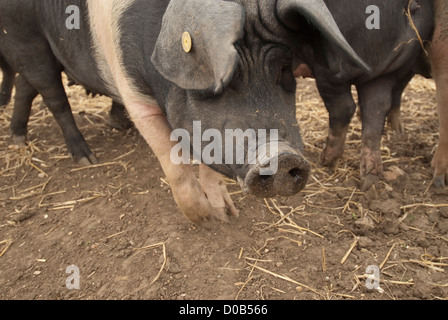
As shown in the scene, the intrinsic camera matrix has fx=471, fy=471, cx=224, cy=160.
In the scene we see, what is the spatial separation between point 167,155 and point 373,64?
149 centimetres

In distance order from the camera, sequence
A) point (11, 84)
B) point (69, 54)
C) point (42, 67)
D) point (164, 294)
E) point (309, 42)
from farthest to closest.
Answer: point (11, 84) → point (42, 67) → point (69, 54) → point (164, 294) → point (309, 42)

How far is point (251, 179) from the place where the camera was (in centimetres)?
198

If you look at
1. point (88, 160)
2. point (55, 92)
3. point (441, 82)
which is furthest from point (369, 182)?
point (55, 92)

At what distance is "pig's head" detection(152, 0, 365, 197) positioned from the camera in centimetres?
192

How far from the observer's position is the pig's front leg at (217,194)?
10.1ft

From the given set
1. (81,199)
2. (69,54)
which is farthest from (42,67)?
(81,199)

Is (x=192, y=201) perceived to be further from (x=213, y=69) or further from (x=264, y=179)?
(x=213, y=69)

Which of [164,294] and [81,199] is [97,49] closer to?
[81,199]

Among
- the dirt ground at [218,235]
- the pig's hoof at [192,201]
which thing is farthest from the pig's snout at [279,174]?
the pig's hoof at [192,201]

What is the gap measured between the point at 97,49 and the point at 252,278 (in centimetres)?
178

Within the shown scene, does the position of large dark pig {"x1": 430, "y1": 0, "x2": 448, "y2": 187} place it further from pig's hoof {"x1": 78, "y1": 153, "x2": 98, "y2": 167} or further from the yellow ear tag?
pig's hoof {"x1": 78, "y1": 153, "x2": 98, "y2": 167}

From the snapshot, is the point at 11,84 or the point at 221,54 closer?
the point at 221,54

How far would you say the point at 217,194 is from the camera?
10.3 feet

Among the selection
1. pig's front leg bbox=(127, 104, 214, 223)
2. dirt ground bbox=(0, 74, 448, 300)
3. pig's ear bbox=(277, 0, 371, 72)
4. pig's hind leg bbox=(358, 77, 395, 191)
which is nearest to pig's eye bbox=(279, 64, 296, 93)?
pig's ear bbox=(277, 0, 371, 72)
